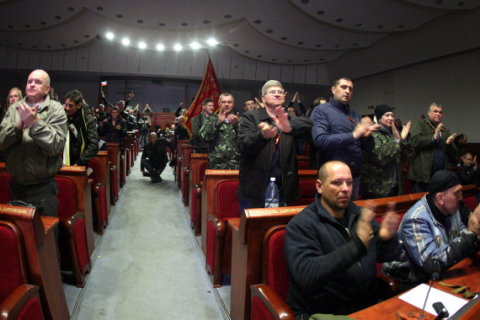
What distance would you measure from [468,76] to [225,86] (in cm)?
917

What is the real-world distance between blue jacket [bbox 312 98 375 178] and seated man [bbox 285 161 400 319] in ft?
2.19

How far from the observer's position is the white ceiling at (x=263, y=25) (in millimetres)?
7352

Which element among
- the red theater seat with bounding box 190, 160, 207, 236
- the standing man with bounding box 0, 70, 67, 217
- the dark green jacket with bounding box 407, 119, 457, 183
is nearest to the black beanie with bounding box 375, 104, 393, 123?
the dark green jacket with bounding box 407, 119, 457, 183

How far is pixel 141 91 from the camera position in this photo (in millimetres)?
13859

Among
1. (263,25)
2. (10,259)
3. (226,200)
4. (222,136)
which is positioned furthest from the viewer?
(263,25)

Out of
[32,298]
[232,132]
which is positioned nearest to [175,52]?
[232,132]

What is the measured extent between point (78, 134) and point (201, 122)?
1.64 m

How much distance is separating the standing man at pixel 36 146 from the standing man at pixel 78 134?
761 mm

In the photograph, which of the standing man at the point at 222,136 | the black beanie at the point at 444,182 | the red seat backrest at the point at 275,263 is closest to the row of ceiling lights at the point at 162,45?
the standing man at the point at 222,136

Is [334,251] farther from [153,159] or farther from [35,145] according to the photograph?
[153,159]

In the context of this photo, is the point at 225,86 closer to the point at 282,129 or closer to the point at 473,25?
the point at 473,25

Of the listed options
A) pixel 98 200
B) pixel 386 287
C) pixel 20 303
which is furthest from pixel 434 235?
pixel 98 200

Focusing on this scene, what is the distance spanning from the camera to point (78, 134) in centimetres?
280

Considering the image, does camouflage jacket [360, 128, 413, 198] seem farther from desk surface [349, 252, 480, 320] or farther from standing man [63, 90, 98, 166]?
standing man [63, 90, 98, 166]
